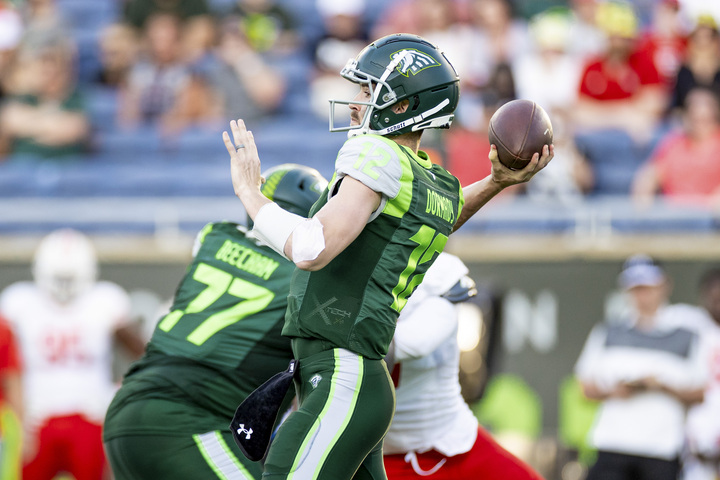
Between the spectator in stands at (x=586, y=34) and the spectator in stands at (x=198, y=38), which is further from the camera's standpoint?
the spectator in stands at (x=198, y=38)

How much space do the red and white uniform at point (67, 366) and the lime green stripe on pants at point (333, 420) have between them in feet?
14.9

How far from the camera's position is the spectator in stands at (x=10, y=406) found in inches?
297

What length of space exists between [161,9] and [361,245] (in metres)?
7.88

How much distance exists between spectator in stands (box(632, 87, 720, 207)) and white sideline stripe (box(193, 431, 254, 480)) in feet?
17.5

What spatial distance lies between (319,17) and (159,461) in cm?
801

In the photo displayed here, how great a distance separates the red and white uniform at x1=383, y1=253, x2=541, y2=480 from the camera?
454cm

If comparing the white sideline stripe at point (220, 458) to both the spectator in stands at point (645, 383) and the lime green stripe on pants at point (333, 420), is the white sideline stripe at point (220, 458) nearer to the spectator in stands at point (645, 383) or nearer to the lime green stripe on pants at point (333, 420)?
the lime green stripe on pants at point (333, 420)

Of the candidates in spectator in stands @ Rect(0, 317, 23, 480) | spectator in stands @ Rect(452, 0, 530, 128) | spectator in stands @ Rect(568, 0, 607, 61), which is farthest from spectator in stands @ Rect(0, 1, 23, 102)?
spectator in stands @ Rect(568, 0, 607, 61)

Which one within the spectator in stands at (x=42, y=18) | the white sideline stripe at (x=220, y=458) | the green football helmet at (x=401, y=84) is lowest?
the white sideline stripe at (x=220, y=458)

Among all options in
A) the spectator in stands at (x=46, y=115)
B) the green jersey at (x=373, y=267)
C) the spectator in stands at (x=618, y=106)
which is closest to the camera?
the green jersey at (x=373, y=267)

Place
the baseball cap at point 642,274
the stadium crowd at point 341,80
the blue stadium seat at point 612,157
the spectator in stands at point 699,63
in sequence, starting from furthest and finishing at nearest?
the spectator in stands at point 699,63
the blue stadium seat at point 612,157
the stadium crowd at point 341,80
the baseball cap at point 642,274

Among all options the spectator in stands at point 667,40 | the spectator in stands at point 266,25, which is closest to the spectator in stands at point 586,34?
the spectator in stands at point 667,40

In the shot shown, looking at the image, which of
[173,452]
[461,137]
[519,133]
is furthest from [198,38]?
[519,133]

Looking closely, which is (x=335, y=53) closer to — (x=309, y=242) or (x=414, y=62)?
(x=414, y=62)
